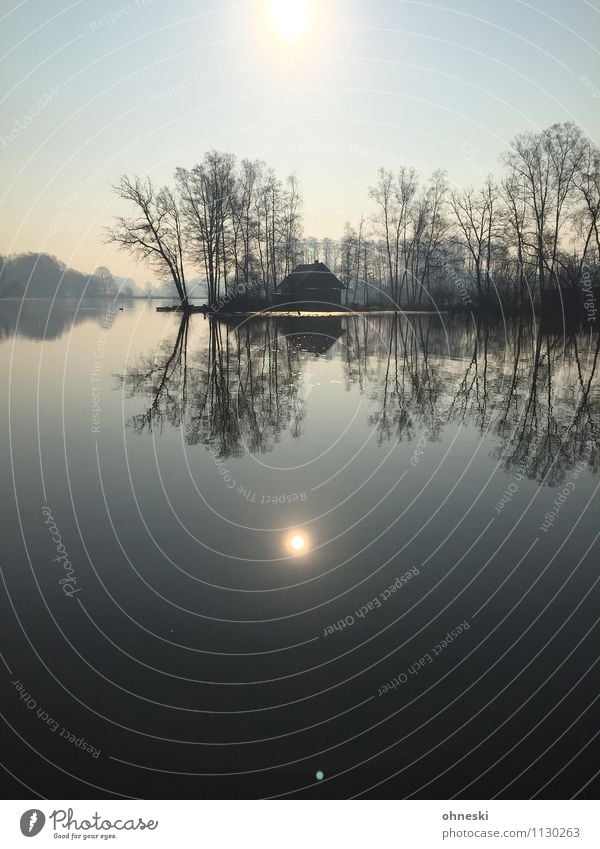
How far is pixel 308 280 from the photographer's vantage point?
261ft

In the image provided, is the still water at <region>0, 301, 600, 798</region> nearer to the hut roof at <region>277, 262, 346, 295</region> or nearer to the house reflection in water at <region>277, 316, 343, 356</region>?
the house reflection in water at <region>277, 316, 343, 356</region>

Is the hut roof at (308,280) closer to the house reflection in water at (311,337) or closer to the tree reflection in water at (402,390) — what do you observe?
the house reflection in water at (311,337)

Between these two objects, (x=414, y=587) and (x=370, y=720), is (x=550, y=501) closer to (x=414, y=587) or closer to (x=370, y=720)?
(x=414, y=587)

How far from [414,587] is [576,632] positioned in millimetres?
1970

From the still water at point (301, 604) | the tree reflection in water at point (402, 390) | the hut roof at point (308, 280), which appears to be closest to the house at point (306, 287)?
the hut roof at point (308, 280)

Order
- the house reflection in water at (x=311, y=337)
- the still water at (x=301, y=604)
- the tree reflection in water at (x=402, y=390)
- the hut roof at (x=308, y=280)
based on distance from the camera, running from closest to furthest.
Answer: the still water at (x=301, y=604) < the tree reflection in water at (x=402, y=390) < the house reflection in water at (x=311, y=337) < the hut roof at (x=308, y=280)

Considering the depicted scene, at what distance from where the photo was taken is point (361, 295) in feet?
441

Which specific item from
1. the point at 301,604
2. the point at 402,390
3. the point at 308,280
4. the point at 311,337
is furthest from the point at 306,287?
the point at 301,604

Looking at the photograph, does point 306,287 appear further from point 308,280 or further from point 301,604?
point 301,604

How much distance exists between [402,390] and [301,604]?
14763 millimetres

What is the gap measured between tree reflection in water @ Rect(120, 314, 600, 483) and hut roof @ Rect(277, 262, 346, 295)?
41223 mm

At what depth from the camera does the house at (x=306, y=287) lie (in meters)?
79.2

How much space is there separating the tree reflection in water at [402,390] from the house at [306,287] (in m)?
41.1

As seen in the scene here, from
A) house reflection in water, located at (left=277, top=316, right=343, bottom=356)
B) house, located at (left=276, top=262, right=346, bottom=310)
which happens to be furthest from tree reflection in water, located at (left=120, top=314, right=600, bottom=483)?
house, located at (left=276, top=262, right=346, bottom=310)
